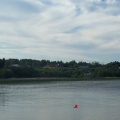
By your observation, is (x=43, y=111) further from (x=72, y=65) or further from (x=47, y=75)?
(x=72, y=65)

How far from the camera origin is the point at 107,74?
384 feet

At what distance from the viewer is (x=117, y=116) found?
749 inches

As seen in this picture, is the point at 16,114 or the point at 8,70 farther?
the point at 8,70

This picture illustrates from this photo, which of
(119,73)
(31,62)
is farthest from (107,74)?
(31,62)

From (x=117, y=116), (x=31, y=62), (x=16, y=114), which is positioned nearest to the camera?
(x=117, y=116)

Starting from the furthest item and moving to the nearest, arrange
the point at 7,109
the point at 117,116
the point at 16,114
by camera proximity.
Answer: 1. the point at 7,109
2. the point at 16,114
3. the point at 117,116

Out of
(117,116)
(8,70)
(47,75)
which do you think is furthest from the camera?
(47,75)

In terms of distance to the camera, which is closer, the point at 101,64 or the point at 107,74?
the point at 107,74

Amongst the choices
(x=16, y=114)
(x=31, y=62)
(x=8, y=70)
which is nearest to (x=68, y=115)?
(x=16, y=114)

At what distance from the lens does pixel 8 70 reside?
299 ft

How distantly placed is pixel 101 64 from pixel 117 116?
137 meters

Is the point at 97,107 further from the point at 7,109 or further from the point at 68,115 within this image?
the point at 7,109

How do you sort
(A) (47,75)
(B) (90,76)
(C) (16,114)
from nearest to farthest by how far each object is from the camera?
(C) (16,114) < (A) (47,75) < (B) (90,76)

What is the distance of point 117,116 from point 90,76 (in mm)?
95347
